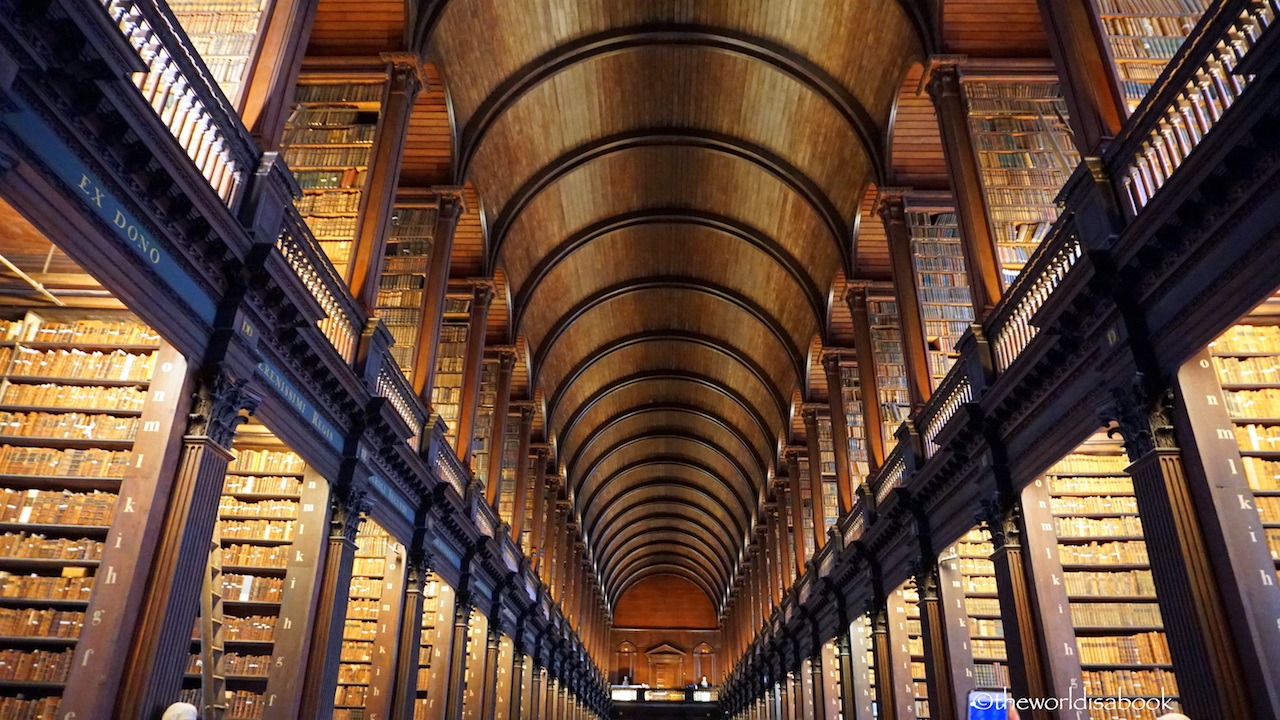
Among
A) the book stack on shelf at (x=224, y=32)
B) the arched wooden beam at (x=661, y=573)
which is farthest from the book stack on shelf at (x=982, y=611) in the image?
the arched wooden beam at (x=661, y=573)

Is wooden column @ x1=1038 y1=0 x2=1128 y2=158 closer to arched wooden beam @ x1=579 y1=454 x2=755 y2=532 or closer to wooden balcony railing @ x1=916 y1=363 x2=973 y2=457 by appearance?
wooden balcony railing @ x1=916 y1=363 x2=973 y2=457

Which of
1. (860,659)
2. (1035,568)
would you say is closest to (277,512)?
(1035,568)

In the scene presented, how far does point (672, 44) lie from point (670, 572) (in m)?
38.3

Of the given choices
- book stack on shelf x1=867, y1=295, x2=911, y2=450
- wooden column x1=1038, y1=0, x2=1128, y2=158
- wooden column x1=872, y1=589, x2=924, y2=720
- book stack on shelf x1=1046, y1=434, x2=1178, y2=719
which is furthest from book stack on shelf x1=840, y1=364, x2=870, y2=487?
wooden column x1=1038, y1=0, x2=1128, y2=158

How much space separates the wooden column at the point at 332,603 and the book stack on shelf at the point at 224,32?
375 cm

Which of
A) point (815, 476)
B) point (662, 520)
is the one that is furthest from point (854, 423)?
point (662, 520)

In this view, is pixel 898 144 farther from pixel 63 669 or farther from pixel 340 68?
pixel 63 669

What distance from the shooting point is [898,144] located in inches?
489

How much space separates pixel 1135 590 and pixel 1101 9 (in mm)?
5376

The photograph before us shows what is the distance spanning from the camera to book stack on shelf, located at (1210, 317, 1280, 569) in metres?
6.06

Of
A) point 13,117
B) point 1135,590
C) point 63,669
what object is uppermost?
point 13,117

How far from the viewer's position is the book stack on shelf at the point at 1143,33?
23.8ft

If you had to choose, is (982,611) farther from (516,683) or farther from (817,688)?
(516,683)

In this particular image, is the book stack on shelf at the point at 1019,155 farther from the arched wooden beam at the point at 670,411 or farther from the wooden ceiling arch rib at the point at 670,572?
the wooden ceiling arch rib at the point at 670,572
